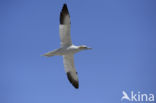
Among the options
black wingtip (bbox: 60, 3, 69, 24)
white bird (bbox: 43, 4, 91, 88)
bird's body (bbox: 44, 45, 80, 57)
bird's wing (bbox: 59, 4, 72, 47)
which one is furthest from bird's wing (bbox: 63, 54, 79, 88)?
black wingtip (bbox: 60, 3, 69, 24)

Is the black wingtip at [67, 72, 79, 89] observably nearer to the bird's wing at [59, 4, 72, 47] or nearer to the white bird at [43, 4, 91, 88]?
the white bird at [43, 4, 91, 88]

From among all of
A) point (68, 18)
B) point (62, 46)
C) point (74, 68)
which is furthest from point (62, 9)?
point (74, 68)

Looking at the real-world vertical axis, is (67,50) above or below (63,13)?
below

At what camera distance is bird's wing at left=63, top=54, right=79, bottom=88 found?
31094 mm

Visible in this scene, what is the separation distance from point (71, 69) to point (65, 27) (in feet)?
12.8

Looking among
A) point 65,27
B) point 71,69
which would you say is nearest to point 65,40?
point 65,27

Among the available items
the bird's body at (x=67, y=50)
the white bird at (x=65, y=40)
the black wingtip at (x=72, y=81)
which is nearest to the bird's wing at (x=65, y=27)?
the white bird at (x=65, y=40)

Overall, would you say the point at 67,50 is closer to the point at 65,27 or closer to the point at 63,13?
the point at 65,27

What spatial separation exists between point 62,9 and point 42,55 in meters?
3.90

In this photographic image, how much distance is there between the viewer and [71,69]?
1240 inches

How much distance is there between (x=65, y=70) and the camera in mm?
31500

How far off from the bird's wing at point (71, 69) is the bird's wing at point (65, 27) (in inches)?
62.0

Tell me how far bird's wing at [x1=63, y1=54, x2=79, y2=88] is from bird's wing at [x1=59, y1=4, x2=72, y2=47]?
1576 millimetres

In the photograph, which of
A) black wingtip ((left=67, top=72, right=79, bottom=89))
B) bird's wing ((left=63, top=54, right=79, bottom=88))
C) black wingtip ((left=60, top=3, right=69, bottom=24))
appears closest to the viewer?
black wingtip ((left=60, top=3, right=69, bottom=24))
